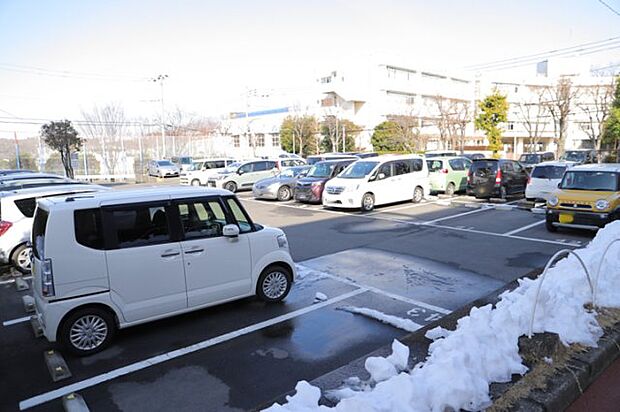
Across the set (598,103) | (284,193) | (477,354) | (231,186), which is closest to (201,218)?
(477,354)

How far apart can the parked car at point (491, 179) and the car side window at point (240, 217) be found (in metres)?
12.9

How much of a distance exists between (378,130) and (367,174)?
31.2 m

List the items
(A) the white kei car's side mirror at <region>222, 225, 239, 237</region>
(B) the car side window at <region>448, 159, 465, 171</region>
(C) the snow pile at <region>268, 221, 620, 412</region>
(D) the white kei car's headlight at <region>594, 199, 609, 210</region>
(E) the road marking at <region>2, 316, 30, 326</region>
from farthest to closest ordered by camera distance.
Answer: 1. (B) the car side window at <region>448, 159, 465, 171</region>
2. (D) the white kei car's headlight at <region>594, 199, 609, 210</region>
3. (E) the road marking at <region>2, 316, 30, 326</region>
4. (A) the white kei car's side mirror at <region>222, 225, 239, 237</region>
5. (C) the snow pile at <region>268, 221, 620, 412</region>

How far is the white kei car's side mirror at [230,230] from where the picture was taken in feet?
18.0

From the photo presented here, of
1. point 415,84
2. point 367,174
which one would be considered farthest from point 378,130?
point 367,174

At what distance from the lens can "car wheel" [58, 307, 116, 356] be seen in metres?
4.61

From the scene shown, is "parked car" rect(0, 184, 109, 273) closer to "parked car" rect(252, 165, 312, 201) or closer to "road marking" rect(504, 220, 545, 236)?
"road marking" rect(504, 220, 545, 236)

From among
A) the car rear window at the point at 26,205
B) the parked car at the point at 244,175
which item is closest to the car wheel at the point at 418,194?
the parked car at the point at 244,175

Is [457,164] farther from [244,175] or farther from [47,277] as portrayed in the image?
[47,277]

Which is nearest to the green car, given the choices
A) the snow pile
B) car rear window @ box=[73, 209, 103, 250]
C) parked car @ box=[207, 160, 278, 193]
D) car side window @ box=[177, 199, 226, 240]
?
parked car @ box=[207, 160, 278, 193]

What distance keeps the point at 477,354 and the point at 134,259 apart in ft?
12.0

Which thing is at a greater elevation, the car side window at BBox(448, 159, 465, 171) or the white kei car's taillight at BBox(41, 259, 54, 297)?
the car side window at BBox(448, 159, 465, 171)

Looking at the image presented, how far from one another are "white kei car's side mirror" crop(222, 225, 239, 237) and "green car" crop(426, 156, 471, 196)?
13640mm

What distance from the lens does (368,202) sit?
48.3ft
